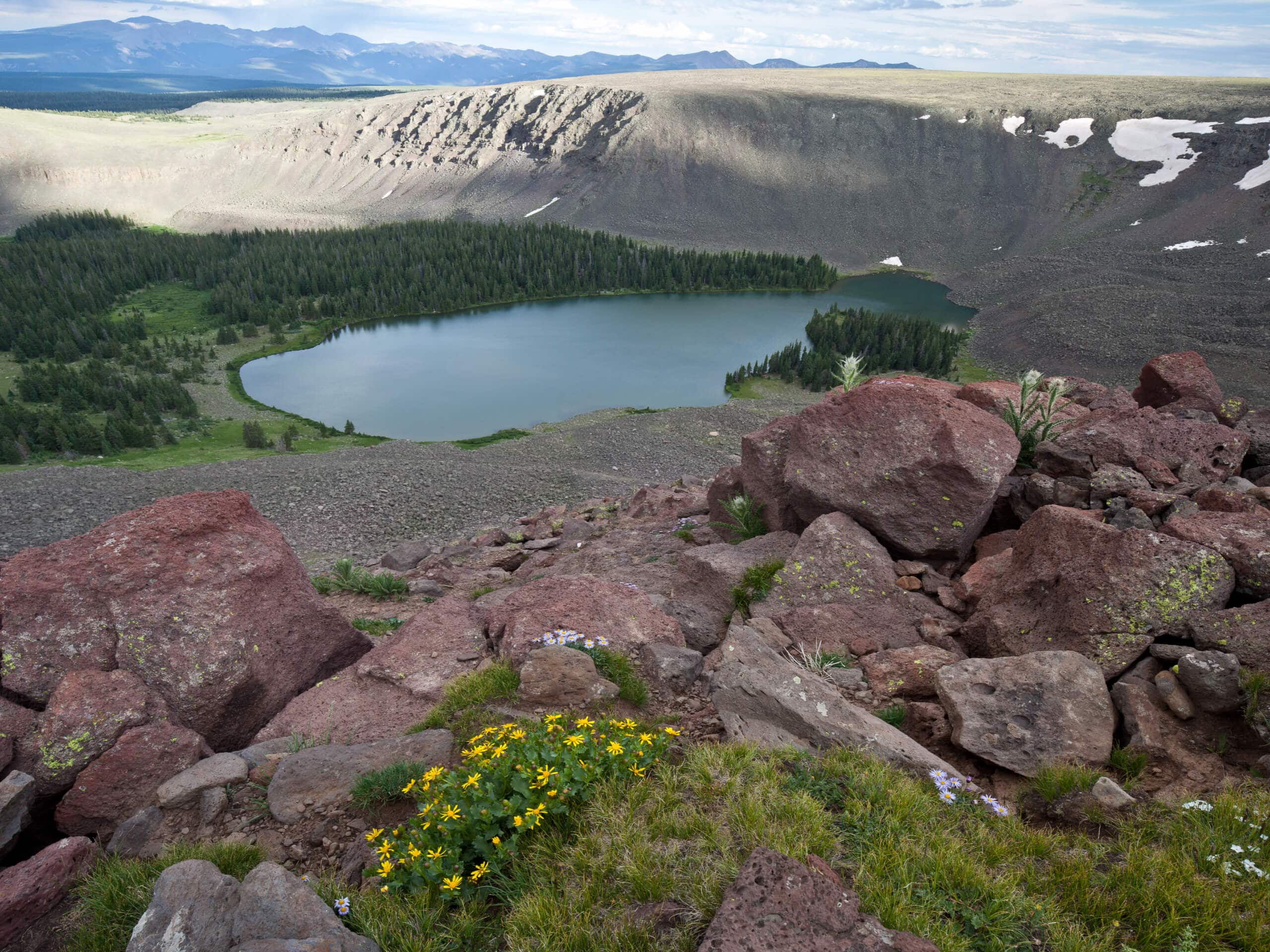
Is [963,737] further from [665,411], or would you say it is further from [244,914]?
[665,411]

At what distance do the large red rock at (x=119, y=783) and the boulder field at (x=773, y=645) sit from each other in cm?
3

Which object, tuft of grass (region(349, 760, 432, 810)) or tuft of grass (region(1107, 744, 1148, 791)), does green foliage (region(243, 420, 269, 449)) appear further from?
tuft of grass (region(1107, 744, 1148, 791))

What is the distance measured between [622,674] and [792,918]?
3563mm

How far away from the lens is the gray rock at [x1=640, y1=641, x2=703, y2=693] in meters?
6.90

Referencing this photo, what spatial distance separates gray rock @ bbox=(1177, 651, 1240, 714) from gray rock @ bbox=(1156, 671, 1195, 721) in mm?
72

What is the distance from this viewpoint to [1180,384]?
13156 millimetres

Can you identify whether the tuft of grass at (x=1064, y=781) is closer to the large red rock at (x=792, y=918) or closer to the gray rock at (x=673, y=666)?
the large red rock at (x=792, y=918)

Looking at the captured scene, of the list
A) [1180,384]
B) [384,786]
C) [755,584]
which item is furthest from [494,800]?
[1180,384]

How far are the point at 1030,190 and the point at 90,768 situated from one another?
12383 cm

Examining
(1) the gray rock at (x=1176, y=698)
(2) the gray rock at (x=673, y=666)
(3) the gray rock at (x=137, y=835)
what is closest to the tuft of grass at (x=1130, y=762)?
(1) the gray rock at (x=1176, y=698)

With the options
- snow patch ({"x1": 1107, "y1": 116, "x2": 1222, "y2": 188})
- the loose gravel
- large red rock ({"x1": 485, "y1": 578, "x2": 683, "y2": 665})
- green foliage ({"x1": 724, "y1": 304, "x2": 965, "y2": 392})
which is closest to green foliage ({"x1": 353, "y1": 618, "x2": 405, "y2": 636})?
large red rock ({"x1": 485, "y1": 578, "x2": 683, "y2": 665})

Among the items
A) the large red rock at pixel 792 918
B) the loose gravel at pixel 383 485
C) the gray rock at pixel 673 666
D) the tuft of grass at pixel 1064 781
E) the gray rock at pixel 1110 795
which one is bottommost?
the loose gravel at pixel 383 485

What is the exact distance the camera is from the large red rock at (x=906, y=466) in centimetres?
892

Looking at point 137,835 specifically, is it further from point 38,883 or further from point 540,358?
point 540,358
